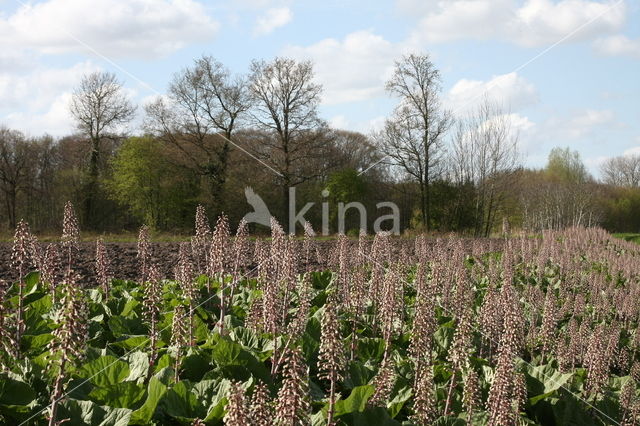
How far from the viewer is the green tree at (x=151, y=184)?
41.4 metres

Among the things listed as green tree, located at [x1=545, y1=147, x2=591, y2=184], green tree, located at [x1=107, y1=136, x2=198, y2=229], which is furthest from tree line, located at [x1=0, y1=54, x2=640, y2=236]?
green tree, located at [x1=545, y1=147, x2=591, y2=184]

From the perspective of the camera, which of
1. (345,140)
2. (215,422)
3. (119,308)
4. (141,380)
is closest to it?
(215,422)

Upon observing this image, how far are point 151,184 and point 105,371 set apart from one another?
38.7 m

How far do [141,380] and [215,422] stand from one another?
3.21ft

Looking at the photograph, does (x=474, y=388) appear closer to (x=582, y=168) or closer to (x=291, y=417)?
(x=291, y=417)

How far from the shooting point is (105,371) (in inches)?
192

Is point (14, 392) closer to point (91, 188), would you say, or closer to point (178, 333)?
point (178, 333)

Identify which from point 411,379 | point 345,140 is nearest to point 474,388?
point 411,379

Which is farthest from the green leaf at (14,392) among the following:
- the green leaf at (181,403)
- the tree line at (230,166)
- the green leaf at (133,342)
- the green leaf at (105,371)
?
the tree line at (230,166)

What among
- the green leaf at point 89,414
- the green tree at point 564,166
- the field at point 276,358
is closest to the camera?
the field at point 276,358

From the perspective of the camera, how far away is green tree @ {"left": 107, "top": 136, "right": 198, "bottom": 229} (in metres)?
41.4

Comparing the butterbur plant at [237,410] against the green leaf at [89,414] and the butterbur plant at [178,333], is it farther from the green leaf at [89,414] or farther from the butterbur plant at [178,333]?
the butterbur plant at [178,333]

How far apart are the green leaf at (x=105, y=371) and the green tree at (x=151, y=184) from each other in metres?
36.6

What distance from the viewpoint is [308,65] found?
3962 cm
